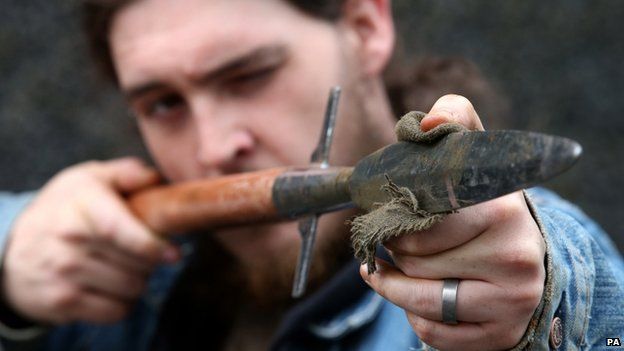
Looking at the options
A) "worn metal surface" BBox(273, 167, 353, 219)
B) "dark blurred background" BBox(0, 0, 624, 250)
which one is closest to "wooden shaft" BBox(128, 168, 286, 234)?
"worn metal surface" BBox(273, 167, 353, 219)

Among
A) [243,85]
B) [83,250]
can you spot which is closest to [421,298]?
[243,85]

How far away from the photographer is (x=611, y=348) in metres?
0.51

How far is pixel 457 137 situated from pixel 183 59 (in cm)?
56

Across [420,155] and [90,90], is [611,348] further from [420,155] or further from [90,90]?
[90,90]

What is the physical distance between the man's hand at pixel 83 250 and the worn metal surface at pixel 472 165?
596 millimetres

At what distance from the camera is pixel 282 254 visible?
3.10 ft

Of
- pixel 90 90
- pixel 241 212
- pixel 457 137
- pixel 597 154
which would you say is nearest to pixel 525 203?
pixel 457 137

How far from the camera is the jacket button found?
477 millimetres

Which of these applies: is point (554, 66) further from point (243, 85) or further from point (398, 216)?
point (398, 216)

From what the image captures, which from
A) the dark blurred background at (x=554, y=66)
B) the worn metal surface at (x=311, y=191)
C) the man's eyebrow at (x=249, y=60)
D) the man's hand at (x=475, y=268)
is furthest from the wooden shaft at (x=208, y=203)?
the dark blurred background at (x=554, y=66)

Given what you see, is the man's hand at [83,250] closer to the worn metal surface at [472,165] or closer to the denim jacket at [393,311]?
the denim jacket at [393,311]

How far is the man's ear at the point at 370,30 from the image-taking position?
42.3 inches

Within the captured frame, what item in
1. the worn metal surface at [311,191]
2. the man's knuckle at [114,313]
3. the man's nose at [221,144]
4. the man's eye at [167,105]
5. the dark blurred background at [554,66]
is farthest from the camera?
the dark blurred background at [554,66]

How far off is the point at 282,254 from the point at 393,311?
16 cm
